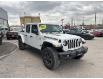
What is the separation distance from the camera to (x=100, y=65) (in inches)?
260

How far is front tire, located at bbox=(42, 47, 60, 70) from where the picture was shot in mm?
5738

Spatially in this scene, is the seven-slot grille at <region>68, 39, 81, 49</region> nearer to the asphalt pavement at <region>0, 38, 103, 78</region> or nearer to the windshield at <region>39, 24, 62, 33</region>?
the asphalt pavement at <region>0, 38, 103, 78</region>

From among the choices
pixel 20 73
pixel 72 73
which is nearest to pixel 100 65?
pixel 72 73

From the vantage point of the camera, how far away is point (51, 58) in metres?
5.91

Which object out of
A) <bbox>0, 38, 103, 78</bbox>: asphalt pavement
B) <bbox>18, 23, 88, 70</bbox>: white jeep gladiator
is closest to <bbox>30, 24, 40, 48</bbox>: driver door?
<bbox>18, 23, 88, 70</bbox>: white jeep gladiator

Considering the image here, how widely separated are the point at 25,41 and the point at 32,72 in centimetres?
407

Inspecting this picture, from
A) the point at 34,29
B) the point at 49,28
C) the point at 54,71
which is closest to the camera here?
the point at 54,71

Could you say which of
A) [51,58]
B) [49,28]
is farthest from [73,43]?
[49,28]

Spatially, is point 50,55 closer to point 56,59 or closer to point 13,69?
point 56,59

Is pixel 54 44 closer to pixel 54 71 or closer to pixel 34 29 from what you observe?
pixel 54 71

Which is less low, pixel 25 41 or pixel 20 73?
pixel 25 41

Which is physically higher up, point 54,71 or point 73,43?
point 73,43

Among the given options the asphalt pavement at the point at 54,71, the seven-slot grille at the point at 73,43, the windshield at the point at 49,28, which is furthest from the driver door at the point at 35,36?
the seven-slot grille at the point at 73,43

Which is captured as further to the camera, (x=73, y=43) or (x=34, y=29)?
(x=34, y=29)
